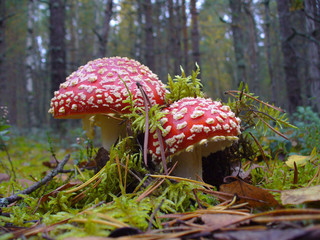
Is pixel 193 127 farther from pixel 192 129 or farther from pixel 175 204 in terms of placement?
pixel 175 204

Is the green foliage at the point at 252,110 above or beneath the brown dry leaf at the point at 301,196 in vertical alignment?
above

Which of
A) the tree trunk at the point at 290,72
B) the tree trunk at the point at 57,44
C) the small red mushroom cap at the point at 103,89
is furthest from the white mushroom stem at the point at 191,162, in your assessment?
the tree trunk at the point at 290,72

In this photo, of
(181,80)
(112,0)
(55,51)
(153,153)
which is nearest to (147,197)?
(153,153)

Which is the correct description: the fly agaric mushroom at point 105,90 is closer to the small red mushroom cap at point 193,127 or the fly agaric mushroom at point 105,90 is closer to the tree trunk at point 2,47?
the small red mushroom cap at point 193,127

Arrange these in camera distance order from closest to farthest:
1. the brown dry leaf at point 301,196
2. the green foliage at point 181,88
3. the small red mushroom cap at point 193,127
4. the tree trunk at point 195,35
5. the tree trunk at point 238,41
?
the brown dry leaf at point 301,196
the small red mushroom cap at point 193,127
the green foliage at point 181,88
the tree trunk at point 195,35
the tree trunk at point 238,41

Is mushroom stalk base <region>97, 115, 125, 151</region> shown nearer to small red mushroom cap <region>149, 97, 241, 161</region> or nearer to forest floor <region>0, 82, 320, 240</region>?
forest floor <region>0, 82, 320, 240</region>

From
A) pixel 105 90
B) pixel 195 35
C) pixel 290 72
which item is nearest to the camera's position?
pixel 105 90

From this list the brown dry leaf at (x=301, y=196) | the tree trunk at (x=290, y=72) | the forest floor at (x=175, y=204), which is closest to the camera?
the forest floor at (x=175, y=204)

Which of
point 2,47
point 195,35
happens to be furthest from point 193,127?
point 2,47
